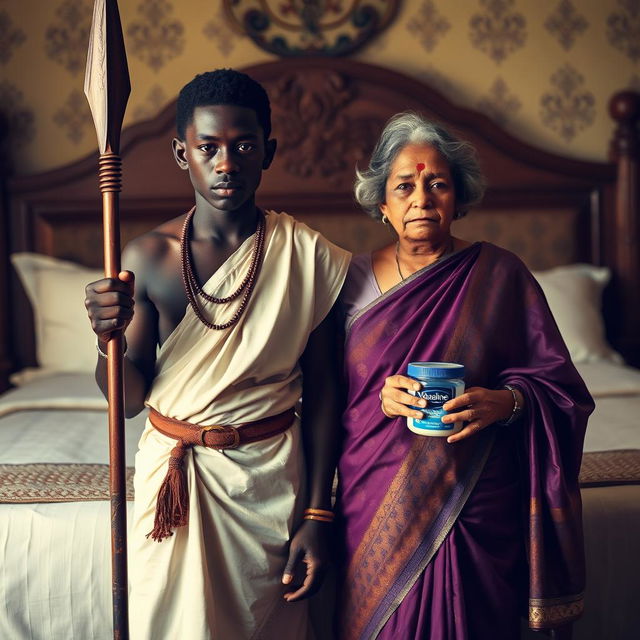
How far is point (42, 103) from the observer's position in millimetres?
3475

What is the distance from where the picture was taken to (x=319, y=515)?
4.50 feet

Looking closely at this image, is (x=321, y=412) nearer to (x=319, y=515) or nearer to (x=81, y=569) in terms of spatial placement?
(x=319, y=515)

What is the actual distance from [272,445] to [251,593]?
26 cm

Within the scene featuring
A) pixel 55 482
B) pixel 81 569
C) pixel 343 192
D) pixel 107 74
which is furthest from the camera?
pixel 343 192

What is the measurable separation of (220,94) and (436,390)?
0.62 metres

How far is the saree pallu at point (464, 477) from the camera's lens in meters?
1.36

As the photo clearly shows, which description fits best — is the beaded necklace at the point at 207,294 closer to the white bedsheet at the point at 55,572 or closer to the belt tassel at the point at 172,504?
the belt tassel at the point at 172,504

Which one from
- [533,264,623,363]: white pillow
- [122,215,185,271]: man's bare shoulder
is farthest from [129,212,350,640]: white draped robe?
[533,264,623,363]: white pillow

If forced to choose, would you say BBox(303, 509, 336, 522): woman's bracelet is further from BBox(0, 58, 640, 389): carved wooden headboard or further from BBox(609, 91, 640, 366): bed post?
BBox(609, 91, 640, 366): bed post

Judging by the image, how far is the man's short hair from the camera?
1.30 m

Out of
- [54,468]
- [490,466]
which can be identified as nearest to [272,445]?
[490,466]

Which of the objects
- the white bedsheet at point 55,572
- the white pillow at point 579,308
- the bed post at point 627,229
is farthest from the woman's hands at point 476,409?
Result: the bed post at point 627,229

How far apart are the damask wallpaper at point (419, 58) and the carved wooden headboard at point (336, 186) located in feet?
0.58

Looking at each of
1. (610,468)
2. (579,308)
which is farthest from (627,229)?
(610,468)
